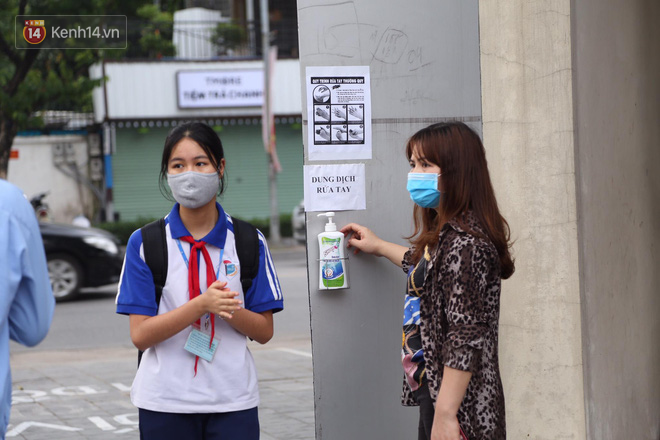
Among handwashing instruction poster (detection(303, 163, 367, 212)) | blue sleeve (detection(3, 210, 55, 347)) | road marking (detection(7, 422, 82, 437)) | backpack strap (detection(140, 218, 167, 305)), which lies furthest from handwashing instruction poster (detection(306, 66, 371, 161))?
road marking (detection(7, 422, 82, 437))

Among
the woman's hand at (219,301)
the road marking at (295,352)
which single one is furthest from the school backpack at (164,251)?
the road marking at (295,352)

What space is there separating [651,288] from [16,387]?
5.73 meters

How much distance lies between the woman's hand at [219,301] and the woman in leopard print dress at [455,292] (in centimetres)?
63

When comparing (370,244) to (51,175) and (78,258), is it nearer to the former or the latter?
(78,258)

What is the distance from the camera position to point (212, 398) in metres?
3.02

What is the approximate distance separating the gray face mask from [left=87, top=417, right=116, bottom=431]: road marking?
3.90 m

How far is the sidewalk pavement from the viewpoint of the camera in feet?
21.3

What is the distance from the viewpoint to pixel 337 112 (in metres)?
4.14

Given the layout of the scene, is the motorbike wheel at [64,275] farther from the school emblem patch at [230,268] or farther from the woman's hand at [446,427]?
the woman's hand at [446,427]

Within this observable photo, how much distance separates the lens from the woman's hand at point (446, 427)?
112 inches

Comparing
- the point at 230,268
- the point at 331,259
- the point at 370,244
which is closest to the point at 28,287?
the point at 230,268

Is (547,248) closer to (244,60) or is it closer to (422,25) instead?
(422,25)

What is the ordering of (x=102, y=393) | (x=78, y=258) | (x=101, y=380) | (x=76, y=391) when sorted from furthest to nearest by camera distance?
(x=78, y=258) → (x=101, y=380) → (x=76, y=391) → (x=102, y=393)

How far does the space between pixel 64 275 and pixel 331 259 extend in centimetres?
1065
